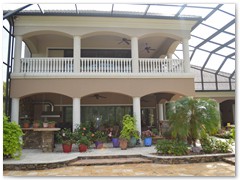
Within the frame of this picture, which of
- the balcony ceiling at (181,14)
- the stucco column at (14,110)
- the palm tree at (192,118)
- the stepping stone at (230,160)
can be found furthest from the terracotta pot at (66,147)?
the stepping stone at (230,160)

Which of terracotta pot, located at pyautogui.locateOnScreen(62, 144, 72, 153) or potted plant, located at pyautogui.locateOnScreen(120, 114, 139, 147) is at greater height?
potted plant, located at pyautogui.locateOnScreen(120, 114, 139, 147)

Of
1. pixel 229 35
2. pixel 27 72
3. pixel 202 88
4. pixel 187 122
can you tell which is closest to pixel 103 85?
pixel 27 72

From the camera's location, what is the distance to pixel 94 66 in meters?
10.9

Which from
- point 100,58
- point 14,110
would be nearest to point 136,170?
point 100,58

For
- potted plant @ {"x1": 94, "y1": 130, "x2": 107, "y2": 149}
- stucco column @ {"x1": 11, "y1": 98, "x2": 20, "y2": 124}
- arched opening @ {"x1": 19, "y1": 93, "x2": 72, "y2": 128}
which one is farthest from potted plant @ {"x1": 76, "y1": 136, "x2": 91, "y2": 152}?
arched opening @ {"x1": 19, "y1": 93, "x2": 72, "y2": 128}

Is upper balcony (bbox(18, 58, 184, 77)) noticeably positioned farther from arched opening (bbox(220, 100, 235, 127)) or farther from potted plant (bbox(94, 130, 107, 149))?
arched opening (bbox(220, 100, 235, 127))

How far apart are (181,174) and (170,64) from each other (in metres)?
6.27

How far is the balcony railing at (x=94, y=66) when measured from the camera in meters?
10.5

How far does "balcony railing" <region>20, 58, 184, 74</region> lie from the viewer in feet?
34.5

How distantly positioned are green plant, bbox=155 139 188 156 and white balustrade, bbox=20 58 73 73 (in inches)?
214

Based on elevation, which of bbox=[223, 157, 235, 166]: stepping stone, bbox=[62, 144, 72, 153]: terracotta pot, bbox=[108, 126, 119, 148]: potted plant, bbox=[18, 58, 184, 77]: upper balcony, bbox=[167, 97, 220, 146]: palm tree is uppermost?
bbox=[18, 58, 184, 77]: upper balcony

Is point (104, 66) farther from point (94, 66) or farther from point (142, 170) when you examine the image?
point (142, 170)

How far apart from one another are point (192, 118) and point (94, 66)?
5182mm

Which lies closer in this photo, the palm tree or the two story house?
the palm tree
